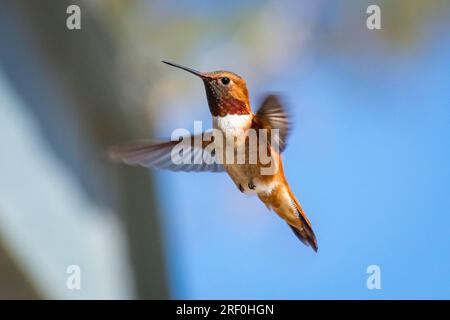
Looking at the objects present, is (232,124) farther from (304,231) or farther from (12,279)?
(12,279)

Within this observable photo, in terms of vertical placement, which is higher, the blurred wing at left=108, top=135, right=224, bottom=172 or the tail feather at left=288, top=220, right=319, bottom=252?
the blurred wing at left=108, top=135, right=224, bottom=172

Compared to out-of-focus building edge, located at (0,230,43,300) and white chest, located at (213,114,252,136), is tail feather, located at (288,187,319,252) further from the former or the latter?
out-of-focus building edge, located at (0,230,43,300)

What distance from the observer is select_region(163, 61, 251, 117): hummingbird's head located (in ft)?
2.77

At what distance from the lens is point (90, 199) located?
1.72 metres

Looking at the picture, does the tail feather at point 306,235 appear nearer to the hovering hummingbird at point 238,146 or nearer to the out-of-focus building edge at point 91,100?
the hovering hummingbird at point 238,146

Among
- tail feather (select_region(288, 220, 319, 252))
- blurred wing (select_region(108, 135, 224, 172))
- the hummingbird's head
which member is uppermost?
the hummingbird's head

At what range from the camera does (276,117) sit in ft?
2.68

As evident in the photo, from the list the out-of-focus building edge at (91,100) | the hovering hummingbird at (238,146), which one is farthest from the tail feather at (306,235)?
the out-of-focus building edge at (91,100)

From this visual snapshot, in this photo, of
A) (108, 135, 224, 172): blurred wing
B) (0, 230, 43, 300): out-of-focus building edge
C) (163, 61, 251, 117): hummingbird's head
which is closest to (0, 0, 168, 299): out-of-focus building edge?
(0, 230, 43, 300): out-of-focus building edge

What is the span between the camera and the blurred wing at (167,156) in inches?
35.0

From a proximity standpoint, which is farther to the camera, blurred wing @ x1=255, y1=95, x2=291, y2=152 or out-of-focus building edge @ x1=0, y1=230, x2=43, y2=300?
out-of-focus building edge @ x1=0, y1=230, x2=43, y2=300

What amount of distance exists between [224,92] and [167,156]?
16cm

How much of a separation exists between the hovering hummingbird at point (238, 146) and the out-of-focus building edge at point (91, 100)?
2.11 feet

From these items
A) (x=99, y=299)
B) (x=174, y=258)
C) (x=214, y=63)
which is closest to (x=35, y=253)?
(x=99, y=299)
